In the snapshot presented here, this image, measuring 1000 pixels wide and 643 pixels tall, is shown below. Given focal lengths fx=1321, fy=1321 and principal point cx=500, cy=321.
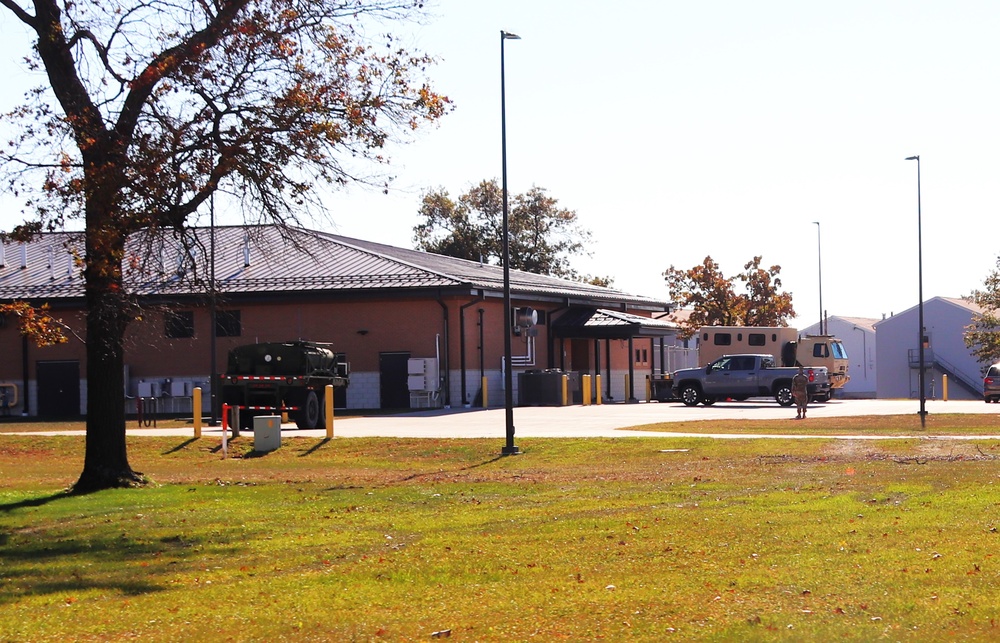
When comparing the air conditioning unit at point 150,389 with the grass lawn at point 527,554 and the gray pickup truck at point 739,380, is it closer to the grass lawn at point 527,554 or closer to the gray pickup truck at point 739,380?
the gray pickup truck at point 739,380

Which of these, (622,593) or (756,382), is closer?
(622,593)

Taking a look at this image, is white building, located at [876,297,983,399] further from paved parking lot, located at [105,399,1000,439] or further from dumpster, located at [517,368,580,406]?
dumpster, located at [517,368,580,406]

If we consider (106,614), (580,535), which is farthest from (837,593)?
(106,614)

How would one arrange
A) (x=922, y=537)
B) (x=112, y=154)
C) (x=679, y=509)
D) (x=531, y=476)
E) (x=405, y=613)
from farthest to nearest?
(x=531, y=476) → (x=112, y=154) → (x=679, y=509) → (x=922, y=537) → (x=405, y=613)

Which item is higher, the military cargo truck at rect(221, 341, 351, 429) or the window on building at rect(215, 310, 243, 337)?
the window on building at rect(215, 310, 243, 337)

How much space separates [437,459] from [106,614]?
16664 mm

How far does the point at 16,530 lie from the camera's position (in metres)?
15.1

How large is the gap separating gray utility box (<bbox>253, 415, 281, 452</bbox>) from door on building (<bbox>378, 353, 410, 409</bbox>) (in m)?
18.0

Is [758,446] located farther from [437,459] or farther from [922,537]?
[922,537]

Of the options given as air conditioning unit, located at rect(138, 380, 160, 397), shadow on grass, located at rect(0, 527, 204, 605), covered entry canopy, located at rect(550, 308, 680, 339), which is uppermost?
covered entry canopy, located at rect(550, 308, 680, 339)

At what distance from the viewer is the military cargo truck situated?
33688 mm

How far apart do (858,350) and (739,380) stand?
6995cm

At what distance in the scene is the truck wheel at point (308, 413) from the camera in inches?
1339

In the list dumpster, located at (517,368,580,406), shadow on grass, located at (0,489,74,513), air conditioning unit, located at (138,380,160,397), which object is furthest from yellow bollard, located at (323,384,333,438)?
air conditioning unit, located at (138,380,160,397)
